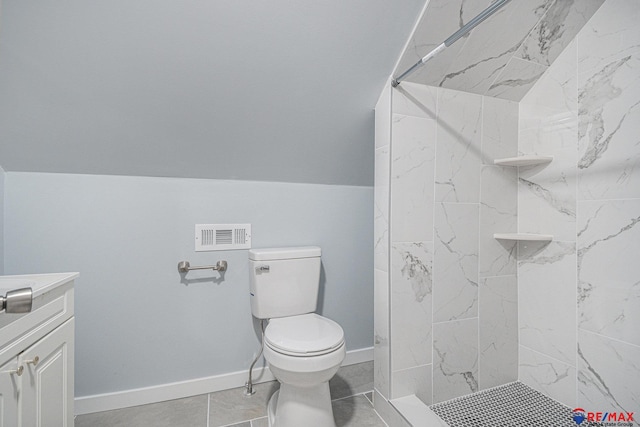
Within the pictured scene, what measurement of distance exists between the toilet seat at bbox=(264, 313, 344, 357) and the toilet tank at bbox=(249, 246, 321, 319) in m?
0.10

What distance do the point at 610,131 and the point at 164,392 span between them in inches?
102

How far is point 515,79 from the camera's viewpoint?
1.57m

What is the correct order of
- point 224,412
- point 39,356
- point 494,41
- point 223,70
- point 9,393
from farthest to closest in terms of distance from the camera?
point 224,412, point 494,41, point 223,70, point 39,356, point 9,393

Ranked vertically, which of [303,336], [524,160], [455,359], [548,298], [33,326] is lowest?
[455,359]

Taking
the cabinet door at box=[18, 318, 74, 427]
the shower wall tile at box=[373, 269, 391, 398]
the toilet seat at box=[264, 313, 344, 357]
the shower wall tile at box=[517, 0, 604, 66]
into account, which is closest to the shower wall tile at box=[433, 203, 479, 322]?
the shower wall tile at box=[373, 269, 391, 398]

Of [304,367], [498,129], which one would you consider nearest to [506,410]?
[304,367]

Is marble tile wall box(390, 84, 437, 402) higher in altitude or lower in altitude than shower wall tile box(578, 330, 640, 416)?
higher

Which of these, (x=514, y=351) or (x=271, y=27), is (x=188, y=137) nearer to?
(x=271, y=27)

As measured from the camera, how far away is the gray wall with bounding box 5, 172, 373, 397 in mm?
1426

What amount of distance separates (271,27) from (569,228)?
172 centimetres

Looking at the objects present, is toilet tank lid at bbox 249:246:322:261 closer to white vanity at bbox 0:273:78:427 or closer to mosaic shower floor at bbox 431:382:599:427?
white vanity at bbox 0:273:78:427

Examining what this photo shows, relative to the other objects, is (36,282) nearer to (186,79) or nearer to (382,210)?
(186,79)

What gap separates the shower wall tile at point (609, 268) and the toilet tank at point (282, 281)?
1.34m

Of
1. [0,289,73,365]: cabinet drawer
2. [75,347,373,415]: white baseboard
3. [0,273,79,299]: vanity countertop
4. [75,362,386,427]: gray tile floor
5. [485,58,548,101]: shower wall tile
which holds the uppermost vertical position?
[485,58,548,101]: shower wall tile
